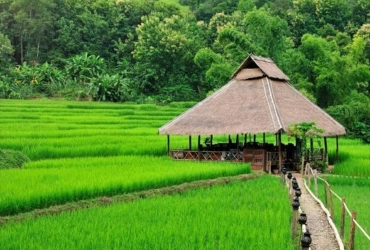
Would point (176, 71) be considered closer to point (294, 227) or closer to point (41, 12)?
point (41, 12)

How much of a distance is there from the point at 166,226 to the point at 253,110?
35.7 ft

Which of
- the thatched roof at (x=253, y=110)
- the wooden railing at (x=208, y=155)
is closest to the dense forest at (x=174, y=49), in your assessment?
the thatched roof at (x=253, y=110)

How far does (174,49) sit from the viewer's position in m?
42.8

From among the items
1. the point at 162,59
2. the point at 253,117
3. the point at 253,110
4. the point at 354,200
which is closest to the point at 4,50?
the point at 162,59

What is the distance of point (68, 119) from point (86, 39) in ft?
89.9

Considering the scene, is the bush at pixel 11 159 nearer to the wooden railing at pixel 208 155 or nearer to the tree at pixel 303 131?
the wooden railing at pixel 208 155

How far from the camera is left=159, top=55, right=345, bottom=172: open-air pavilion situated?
55.1 feet

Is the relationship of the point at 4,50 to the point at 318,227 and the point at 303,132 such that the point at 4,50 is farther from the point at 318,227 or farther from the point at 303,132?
the point at 318,227

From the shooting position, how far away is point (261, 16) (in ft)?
99.9

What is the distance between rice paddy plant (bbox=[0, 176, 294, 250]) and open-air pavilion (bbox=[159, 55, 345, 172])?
644cm

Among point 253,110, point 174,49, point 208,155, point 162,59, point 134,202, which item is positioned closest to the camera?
point 134,202

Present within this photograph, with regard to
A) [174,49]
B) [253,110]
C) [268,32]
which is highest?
[174,49]

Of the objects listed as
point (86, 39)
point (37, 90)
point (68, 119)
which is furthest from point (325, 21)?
point (68, 119)

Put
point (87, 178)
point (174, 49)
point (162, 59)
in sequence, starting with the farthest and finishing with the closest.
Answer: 1. point (162, 59)
2. point (174, 49)
3. point (87, 178)
